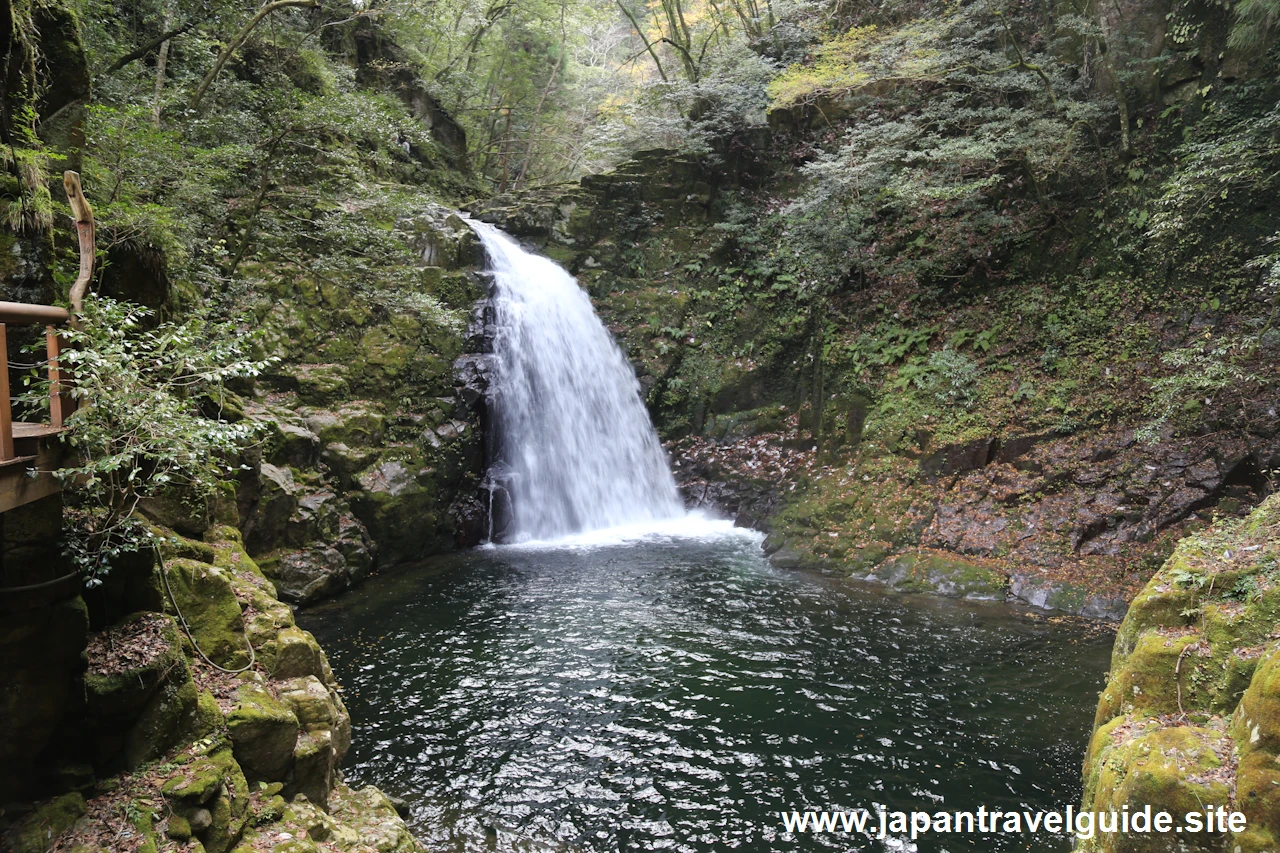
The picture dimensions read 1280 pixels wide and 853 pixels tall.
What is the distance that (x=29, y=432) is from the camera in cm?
339

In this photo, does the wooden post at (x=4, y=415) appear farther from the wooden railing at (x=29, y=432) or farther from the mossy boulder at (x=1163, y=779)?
the mossy boulder at (x=1163, y=779)

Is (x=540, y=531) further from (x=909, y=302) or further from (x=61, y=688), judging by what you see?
(x=61, y=688)

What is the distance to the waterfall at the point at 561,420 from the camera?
14.3 metres

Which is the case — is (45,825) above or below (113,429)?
below

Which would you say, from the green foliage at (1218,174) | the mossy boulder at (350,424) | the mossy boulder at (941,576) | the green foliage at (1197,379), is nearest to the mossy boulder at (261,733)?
the mossy boulder at (350,424)

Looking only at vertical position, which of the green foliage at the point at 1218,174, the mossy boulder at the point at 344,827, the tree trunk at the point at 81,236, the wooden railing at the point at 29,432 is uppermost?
the green foliage at the point at 1218,174

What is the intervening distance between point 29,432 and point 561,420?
11.7m

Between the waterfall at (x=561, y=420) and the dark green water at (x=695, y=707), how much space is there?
364cm

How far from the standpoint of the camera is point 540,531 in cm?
1398

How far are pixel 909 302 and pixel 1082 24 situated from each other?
17.9ft

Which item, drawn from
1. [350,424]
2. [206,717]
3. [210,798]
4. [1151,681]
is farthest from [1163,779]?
[350,424]

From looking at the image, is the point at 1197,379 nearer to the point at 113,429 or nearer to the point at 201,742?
the point at 201,742

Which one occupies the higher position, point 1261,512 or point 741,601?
point 1261,512

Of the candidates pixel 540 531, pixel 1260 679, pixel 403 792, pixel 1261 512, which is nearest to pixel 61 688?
pixel 403 792
